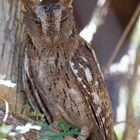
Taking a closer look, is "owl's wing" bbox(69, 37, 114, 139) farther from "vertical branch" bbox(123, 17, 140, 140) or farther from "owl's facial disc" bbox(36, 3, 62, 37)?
"vertical branch" bbox(123, 17, 140, 140)

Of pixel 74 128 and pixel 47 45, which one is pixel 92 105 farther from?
pixel 47 45

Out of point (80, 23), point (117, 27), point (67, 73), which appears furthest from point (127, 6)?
point (67, 73)

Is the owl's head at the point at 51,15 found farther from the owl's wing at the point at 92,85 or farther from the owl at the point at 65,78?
the owl's wing at the point at 92,85

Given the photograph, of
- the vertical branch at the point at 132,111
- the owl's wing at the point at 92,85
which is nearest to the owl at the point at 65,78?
the owl's wing at the point at 92,85

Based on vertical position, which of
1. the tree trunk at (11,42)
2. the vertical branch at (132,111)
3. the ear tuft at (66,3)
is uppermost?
the ear tuft at (66,3)

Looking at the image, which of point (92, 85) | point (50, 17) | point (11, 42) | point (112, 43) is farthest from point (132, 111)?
point (50, 17)

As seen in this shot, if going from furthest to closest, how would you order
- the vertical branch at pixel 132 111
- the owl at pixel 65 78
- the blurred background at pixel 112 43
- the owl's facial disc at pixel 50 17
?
the vertical branch at pixel 132 111
the blurred background at pixel 112 43
the owl at pixel 65 78
the owl's facial disc at pixel 50 17
